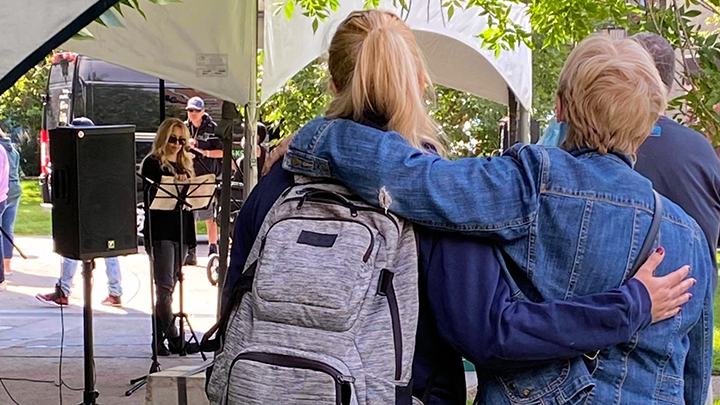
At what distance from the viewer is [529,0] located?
18.4 ft

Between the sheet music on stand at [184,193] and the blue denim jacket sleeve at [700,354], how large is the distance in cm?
531

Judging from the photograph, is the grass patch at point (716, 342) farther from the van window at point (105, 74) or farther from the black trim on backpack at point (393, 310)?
the van window at point (105, 74)

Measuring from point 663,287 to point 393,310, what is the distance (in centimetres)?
52

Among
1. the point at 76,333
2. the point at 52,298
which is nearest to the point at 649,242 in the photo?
the point at 76,333

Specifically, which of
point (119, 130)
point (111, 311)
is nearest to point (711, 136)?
point (119, 130)

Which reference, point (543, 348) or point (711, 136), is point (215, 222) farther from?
point (543, 348)

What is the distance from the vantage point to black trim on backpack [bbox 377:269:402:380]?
162 cm

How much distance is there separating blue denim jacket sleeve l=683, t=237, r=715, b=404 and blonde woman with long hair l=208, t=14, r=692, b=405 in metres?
0.13

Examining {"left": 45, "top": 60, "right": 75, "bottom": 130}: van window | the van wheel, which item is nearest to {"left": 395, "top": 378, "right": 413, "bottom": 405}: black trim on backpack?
the van wheel

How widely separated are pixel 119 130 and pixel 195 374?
2009 millimetres

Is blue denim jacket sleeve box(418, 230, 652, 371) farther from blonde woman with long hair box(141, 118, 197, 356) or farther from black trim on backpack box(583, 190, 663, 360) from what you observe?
blonde woman with long hair box(141, 118, 197, 356)

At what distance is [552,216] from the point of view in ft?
5.44

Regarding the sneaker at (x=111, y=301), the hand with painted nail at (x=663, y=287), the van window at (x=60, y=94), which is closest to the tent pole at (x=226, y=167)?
the sneaker at (x=111, y=301)

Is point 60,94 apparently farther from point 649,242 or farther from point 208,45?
point 649,242
